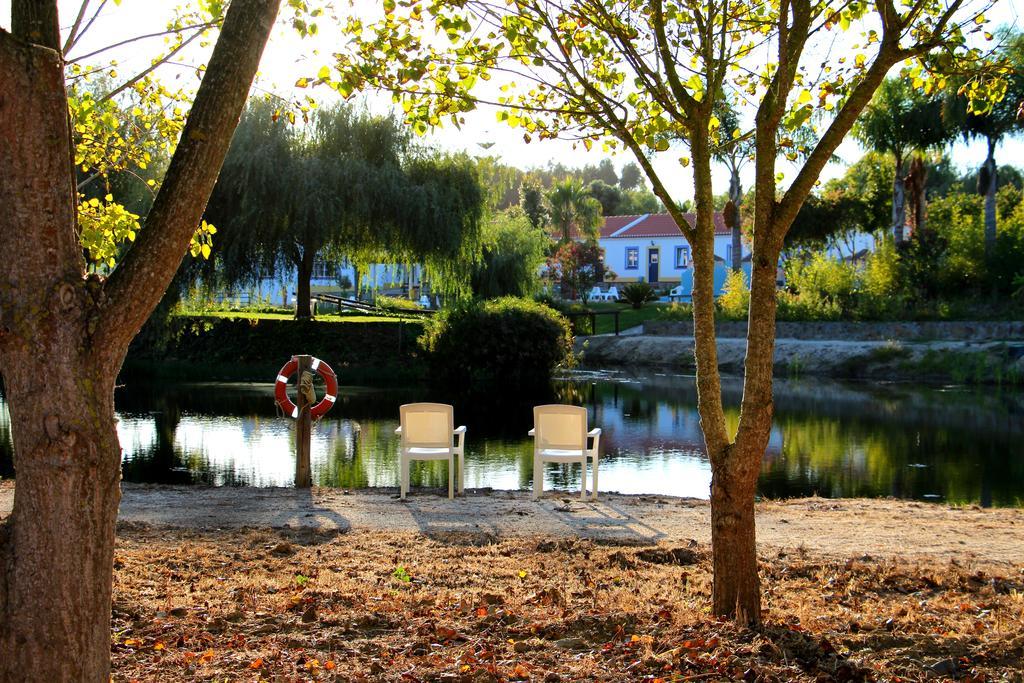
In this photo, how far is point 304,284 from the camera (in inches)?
1106

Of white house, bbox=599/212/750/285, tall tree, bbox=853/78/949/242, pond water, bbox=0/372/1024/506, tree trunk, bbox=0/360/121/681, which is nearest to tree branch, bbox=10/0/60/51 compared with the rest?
tree trunk, bbox=0/360/121/681

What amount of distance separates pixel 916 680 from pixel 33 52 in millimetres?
3606

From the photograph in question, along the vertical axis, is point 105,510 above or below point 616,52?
below

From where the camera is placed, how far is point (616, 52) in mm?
5633

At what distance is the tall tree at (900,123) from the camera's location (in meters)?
28.8

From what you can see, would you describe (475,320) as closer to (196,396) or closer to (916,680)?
(196,396)

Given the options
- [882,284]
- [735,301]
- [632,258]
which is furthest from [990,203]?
[632,258]

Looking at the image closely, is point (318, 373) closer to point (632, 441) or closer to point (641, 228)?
point (632, 441)

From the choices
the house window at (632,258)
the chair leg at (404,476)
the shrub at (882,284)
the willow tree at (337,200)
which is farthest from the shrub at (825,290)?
the house window at (632,258)

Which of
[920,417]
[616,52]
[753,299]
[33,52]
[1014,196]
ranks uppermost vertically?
[1014,196]

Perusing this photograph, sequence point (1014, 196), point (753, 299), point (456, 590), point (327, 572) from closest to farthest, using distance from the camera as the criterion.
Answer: point (753, 299)
point (456, 590)
point (327, 572)
point (1014, 196)

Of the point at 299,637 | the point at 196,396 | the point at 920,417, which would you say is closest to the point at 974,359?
the point at 920,417

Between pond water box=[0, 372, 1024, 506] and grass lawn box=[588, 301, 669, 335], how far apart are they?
13070mm

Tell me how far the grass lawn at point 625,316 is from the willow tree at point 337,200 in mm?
10383
